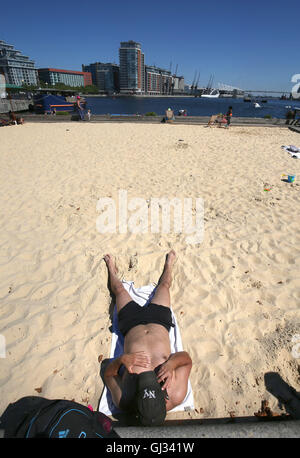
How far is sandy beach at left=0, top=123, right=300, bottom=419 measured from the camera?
249cm

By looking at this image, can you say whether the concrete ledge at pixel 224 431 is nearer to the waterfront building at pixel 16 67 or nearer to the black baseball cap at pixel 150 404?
the black baseball cap at pixel 150 404

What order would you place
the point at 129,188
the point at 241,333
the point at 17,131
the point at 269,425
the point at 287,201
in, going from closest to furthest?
the point at 269,425
the point at 241,333
the point at 287,201
the point at 129,188
the point at 17,131

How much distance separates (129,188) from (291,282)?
4657mm

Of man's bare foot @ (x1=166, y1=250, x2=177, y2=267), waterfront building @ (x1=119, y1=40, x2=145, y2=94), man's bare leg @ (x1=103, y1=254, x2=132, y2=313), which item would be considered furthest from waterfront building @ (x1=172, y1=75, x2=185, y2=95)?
man's bare leg @ (x1=103, y1=254, x2=132, y2=313)

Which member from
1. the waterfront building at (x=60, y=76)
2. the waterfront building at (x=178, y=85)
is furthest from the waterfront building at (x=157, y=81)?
the waterfront building at (x=60, y=76)

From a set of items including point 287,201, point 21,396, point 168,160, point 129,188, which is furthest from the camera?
point 168,160

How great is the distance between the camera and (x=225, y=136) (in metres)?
13.3

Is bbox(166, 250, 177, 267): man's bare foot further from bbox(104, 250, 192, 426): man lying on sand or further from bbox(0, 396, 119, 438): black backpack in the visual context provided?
bbox(0, 396, 119, 438): black backpack

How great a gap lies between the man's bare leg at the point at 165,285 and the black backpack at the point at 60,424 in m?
1.44

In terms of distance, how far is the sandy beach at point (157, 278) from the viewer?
98.0 inches

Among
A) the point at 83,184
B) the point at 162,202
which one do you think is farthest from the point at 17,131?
the point at 162,202

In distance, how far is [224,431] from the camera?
1789 millimetres

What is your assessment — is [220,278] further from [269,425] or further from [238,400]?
[269,425]

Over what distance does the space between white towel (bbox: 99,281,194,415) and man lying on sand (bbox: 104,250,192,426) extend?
0.17m
